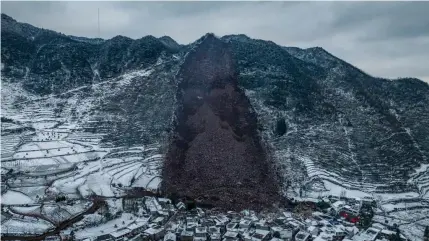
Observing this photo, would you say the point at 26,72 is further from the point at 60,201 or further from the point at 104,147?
the point at 60,201

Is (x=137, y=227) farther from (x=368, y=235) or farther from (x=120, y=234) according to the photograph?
(x=368, y=235)

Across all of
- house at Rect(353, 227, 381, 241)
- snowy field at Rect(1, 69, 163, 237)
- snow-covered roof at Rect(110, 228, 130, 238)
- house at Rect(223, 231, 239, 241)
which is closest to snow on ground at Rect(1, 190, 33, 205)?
snowy field at Rect(1, 69, 163, 237)

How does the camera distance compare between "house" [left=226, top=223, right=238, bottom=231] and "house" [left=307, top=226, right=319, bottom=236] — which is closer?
"house" [left=307, top=226, right=319, bottom=236]

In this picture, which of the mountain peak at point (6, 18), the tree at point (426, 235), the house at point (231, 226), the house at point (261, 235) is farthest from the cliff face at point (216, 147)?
the mountain peak at point (6, 18)

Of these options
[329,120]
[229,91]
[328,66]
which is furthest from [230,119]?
[328,66]

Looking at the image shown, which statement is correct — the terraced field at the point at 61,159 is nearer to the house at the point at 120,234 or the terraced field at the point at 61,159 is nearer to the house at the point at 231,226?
the house at the point at 120,234

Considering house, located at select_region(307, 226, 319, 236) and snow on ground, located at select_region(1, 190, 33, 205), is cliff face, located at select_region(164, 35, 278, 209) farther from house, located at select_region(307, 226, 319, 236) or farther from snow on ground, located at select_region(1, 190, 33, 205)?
snow on ground, located at select_region(1, 190, 33, 205)

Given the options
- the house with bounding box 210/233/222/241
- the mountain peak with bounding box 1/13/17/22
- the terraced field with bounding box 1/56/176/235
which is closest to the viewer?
the house with bounding box 210/233/222/241
